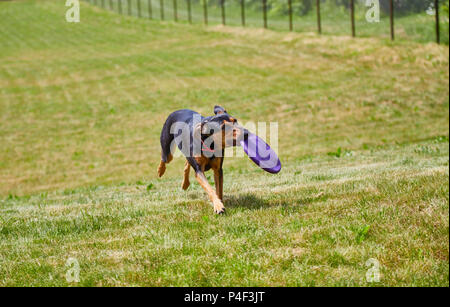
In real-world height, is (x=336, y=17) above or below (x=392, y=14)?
above

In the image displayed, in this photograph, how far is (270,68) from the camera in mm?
30922

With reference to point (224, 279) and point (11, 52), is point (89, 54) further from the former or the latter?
point (224, 279)

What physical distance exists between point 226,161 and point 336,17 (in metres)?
23.1

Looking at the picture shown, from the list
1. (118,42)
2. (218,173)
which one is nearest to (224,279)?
(218,173)

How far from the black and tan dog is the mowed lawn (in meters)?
0.43

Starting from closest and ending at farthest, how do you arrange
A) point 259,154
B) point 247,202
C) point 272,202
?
1. point 259,154
2. point 272,202
3. point 247,202

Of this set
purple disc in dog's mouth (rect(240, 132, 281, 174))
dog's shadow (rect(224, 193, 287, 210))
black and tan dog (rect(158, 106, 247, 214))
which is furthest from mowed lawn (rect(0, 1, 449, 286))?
purple disc in dog's mouth (rect(240, 132, 281, 174))

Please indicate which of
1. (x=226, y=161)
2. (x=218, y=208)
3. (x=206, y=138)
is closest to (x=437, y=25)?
(x=226, y=161)

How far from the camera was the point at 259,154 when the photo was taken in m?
6.33

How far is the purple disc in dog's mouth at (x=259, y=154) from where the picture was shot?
6.28 m

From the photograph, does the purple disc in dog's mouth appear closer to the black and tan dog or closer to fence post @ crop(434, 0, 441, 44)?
the black and tan dog

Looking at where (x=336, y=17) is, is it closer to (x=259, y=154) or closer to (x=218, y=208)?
(x=259, y=154)

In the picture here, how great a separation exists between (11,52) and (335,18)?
95.0 ft
